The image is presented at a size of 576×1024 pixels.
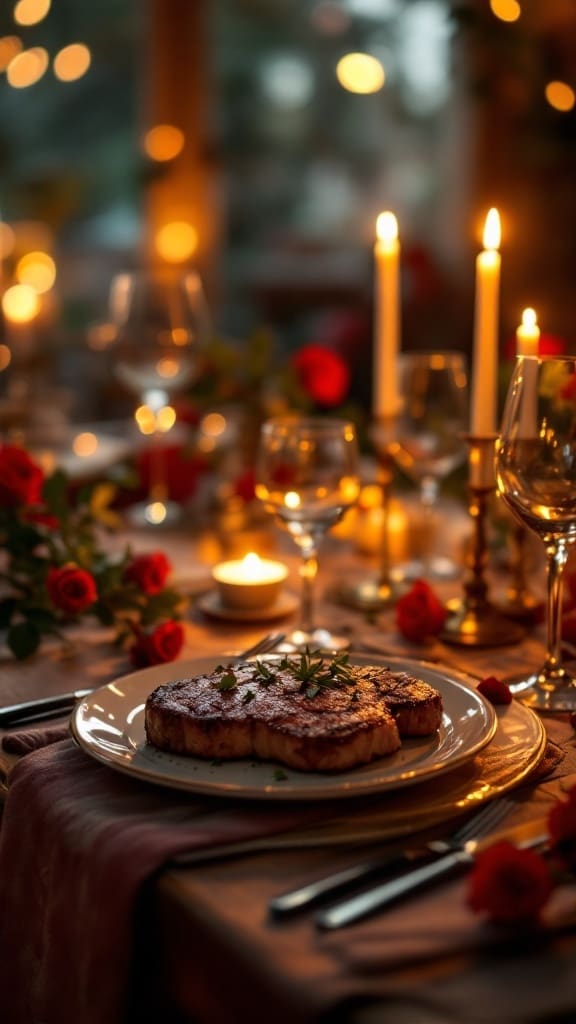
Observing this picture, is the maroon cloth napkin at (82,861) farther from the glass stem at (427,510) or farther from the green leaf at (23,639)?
the glass stem at (427,510)

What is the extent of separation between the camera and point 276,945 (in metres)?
0.62

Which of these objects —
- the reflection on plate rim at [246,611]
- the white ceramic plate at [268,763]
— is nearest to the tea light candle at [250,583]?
the reflection on plate rim at [246,611]

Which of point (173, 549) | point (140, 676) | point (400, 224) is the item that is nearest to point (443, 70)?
point (400, 224)

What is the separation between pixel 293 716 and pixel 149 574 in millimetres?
486

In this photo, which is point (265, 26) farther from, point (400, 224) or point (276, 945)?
point (276, 945)

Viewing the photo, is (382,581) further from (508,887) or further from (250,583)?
(508,887)

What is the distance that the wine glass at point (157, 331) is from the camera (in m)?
1.76

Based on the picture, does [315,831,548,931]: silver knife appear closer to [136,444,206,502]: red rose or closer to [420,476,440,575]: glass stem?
[420,476,440,575]: glass stem

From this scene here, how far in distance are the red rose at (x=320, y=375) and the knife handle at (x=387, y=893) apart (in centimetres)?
121

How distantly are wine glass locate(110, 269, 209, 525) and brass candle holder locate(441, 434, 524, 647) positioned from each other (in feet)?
2.22

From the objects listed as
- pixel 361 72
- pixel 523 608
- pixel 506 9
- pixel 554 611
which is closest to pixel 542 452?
pixel 554 611

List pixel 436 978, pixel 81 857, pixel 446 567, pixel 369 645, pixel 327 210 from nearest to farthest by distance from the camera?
pixel 436 978 → pixel 81 857 → pixel 369 645 → pixel 446 567 → pixel 327 210

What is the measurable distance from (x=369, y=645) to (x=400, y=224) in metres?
3.07

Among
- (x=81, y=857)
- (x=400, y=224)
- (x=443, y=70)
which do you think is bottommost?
(x=81, y=857)
